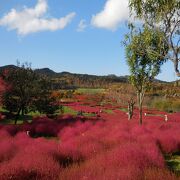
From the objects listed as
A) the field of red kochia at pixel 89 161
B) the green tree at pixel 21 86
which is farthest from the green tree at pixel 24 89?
the field of red kochia at pixel 89 161

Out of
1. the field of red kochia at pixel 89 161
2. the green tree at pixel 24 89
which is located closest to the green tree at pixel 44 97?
the green tree at pixel 24 89

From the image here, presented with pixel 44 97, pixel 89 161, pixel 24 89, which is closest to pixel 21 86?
pixel 24 89

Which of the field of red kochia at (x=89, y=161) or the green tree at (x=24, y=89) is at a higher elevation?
the green tree at (x=24, y=89)

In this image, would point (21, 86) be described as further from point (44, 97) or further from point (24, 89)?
point (44, 97)

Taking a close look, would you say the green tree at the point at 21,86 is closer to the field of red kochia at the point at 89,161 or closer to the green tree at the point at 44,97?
the green tree at the point at 44,97

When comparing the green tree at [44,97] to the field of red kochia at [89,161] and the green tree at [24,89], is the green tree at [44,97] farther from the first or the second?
the field of red kochia at [89,161]

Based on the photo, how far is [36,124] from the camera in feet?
94.1

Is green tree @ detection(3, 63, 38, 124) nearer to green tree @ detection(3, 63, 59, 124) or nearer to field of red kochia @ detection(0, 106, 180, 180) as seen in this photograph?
green tree @ detection(3, 63, 59, 124)

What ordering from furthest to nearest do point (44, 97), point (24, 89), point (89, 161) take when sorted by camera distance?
point (44, 97)
point (24, 89)
point (89, 161)

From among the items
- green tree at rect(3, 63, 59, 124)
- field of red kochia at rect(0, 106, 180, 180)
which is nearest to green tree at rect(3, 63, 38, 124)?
green tree at rect(3, 63, 59, 124)

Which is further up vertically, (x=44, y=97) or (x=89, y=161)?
(x=44, y=97)

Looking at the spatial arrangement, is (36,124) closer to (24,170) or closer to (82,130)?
(82,130)

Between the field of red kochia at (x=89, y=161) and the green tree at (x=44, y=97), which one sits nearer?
the field of red kochia at (x=89, y=161)

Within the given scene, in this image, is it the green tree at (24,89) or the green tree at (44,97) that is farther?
the green tree at (44,97)
